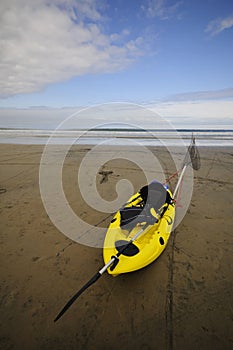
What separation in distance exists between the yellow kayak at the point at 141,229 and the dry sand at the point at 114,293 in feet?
1.46

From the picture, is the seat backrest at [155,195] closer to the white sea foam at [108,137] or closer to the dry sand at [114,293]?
the dry sand at [114,293]

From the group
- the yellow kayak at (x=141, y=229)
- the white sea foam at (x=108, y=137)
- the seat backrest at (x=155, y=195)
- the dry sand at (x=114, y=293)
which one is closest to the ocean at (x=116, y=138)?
the white sea foam at (x=108, y=137)

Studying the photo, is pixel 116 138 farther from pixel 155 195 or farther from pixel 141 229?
pixel 141 229

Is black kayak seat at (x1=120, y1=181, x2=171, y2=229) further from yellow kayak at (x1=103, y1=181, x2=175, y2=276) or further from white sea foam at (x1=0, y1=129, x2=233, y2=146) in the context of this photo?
white sea foam at (x1=0, y1=129, x2=233, y2=146)

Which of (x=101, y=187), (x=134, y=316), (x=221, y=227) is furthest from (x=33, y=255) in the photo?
(x=221, y=227)

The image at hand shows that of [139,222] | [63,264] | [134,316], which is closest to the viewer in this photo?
[134,316]

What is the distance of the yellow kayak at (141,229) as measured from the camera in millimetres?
3003

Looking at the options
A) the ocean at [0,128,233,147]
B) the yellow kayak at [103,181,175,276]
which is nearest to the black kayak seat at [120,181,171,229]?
the yellow kayak at [103,181,175,276]

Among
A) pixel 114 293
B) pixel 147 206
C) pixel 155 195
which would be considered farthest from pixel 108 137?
pixel 114 293

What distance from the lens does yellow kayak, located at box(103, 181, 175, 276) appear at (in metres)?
3.00

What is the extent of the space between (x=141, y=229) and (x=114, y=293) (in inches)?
46.5

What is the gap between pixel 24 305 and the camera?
2822 mm

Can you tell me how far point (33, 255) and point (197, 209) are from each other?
466cm

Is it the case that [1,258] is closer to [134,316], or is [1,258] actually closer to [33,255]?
[33,255]
